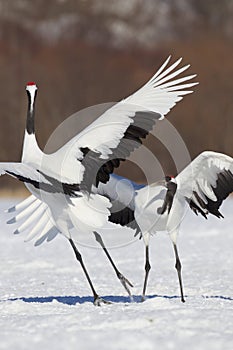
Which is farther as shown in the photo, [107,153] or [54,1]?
[54,1]

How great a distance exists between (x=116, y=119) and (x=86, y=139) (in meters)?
0.30

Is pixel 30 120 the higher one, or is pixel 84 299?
pixel 30 120

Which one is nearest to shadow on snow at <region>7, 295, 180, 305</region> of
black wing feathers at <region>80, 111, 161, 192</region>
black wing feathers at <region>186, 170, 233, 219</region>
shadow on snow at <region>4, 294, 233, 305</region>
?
shadow on snow at <region>4, 294, 233, 305</region>

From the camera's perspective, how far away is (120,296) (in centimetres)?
887

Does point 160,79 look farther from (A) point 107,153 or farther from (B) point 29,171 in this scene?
(B) point 29,171

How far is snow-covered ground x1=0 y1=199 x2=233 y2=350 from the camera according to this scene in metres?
5.68

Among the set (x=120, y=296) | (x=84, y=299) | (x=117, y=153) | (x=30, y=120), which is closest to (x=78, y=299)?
(x=84, y=299)

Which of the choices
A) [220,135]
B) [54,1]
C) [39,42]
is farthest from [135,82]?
[54,1]

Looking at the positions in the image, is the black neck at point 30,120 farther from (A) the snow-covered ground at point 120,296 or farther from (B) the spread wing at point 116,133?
(A) the snow-covered ground at point 120,296

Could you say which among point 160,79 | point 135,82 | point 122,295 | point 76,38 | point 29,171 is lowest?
point 122,295

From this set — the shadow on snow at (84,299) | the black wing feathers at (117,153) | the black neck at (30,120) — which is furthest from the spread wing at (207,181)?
the black neck at (30,120)

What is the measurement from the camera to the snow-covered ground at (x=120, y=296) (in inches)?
224

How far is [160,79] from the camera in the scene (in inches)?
316

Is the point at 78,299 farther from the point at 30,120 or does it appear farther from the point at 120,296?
the point at 30,120
